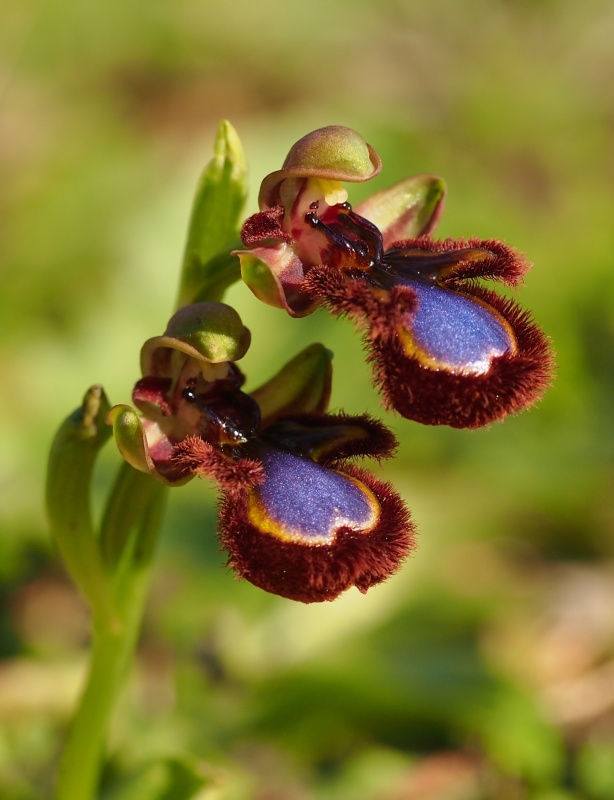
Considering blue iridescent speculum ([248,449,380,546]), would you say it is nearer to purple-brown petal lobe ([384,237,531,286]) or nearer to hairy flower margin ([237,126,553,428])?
hairy flower margin ([237,126,553,428])

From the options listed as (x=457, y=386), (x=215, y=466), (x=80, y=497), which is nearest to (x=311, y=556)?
(x=215, y=466)

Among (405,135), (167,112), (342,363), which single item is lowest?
(342,363)

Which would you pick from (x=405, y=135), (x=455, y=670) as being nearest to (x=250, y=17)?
(x=405, y=135)

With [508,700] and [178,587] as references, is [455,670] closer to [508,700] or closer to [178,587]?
[508,700]

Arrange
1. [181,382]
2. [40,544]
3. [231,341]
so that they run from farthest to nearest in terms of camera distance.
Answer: [40,544] → [181,382] → [231,341]

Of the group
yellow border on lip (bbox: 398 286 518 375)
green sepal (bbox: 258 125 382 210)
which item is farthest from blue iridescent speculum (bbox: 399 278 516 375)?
green sepal (bbox: 258 125 382 210)

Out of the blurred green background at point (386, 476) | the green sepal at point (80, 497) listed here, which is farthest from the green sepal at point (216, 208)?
the blurred green background at point (386, 476)

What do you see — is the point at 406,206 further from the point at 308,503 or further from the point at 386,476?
the point at 386,476
